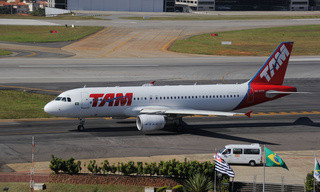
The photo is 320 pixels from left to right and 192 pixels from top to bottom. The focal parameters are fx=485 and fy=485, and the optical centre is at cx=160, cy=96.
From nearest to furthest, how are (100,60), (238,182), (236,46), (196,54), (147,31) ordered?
(238,182) → (100,60) → (196,54) → (236,46) → (147,31)

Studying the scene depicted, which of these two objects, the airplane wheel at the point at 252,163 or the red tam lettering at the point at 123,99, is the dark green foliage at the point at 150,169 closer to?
the airplane wheel at the point at 252,163

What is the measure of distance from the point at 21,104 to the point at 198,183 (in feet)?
119

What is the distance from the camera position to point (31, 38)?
439ft

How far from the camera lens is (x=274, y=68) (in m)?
56.0

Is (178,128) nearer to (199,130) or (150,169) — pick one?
(199,130)

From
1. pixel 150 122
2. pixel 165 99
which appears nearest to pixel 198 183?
pixel 150 122

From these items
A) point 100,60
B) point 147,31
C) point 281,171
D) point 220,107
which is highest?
point 147,31

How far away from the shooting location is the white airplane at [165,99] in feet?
162

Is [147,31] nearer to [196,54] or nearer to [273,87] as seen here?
[196,54]

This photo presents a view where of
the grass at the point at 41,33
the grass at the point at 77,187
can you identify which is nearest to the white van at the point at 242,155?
the grass at the point at 77,187

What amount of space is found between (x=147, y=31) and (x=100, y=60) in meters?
47.4

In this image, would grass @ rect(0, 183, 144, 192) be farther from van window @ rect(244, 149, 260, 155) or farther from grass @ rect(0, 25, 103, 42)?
grass @ rect(0, 25, 103, 42)

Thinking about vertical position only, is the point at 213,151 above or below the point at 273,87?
below

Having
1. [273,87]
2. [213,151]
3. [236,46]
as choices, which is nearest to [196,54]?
[236,46]
